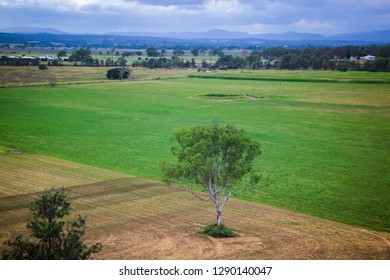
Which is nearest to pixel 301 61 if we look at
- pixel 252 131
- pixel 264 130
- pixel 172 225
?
pixel 264 130

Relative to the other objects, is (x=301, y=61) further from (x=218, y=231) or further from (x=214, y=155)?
(x=218, y=231)

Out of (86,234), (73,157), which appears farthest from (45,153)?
(86,234)

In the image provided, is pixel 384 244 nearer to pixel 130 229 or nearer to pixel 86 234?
pixel 130 229

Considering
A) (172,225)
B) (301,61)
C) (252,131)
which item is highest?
(301,61)

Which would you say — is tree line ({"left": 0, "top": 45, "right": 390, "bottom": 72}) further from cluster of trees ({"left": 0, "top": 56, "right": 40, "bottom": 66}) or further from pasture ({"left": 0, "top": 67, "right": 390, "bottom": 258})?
pasture ({"left": 0, "top": 67, "right": 390, "bottom": 258})

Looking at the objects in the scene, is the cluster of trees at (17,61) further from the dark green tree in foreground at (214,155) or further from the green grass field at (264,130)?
the dark green tree in foreground at (214,155)
